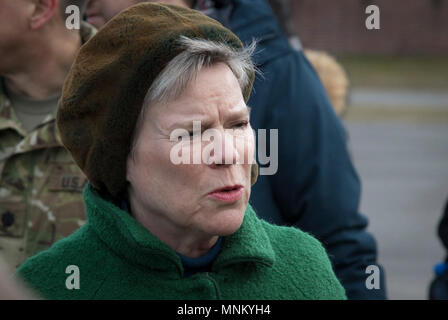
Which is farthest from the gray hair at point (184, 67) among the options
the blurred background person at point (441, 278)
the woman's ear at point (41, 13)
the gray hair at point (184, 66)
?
the blurred background person at point (441, 278)

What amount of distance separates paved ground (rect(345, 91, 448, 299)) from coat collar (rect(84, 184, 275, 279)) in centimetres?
508

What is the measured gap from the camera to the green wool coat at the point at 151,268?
1897 millimetres

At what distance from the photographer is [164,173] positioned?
5.99 ft

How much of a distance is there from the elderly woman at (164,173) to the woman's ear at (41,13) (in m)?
0.98

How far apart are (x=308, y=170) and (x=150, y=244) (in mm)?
1095

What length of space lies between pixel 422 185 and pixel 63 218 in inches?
361

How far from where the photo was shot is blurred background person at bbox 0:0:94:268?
275 centimetres

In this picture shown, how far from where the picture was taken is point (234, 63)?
6.23 feet

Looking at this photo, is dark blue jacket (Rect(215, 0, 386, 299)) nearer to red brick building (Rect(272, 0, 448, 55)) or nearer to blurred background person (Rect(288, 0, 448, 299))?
blurred background person (Rect(288, 0, 448, 299))

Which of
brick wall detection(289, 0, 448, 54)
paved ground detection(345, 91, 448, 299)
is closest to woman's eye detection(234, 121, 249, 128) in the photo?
paved ground detection(345, 91, 448, 299)

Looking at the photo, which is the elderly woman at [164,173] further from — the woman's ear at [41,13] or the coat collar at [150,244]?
the woman's ear at [41,13]

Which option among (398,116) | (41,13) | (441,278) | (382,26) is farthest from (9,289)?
(382,26)

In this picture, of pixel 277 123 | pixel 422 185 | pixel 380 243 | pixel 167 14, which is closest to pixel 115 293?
pixel 167 14
